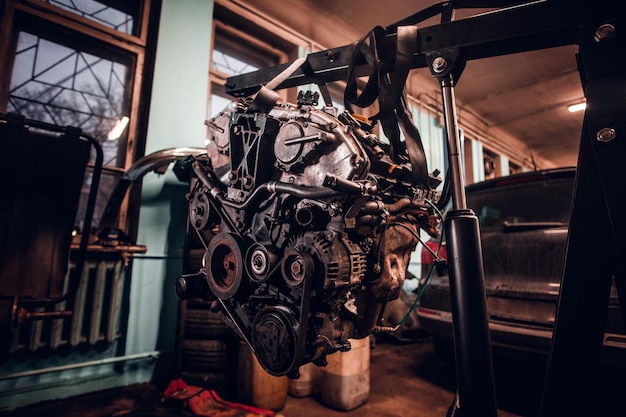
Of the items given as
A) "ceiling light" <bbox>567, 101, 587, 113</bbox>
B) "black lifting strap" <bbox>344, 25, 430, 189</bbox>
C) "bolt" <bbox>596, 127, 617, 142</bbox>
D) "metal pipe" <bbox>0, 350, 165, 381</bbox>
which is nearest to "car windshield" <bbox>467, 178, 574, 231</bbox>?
"black lifting strap" <bbox>344, 25, 430, 189</bbox>

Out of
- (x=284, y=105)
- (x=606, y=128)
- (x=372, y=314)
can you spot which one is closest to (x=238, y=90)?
(x=284, y=105)

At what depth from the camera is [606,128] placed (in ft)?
2.64

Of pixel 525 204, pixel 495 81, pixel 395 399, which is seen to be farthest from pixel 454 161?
pixel 495 81

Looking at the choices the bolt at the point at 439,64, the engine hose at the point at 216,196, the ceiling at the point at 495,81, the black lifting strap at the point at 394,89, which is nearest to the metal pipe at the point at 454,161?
the bolt at the point at 439,64

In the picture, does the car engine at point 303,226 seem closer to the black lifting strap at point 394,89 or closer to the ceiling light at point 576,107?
the black lifting strap at point 394,89

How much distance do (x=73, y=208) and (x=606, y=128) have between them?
2.79 meters

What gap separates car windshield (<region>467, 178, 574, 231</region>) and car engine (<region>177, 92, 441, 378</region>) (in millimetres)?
1289

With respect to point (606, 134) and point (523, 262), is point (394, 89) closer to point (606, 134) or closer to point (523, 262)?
point (606, 134)

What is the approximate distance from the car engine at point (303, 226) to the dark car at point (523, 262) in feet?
2.37

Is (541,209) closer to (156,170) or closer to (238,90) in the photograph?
(238,90)

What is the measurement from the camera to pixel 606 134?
2.63 feet

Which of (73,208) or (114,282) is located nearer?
(73,208)

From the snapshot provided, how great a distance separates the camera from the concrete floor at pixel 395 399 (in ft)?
7.10

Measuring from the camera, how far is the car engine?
1158mm
